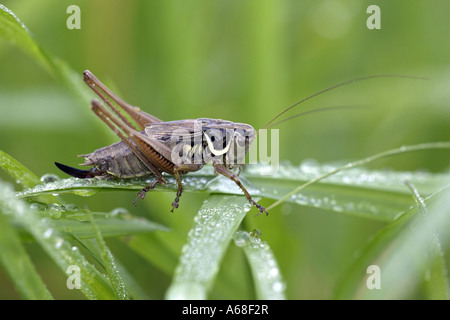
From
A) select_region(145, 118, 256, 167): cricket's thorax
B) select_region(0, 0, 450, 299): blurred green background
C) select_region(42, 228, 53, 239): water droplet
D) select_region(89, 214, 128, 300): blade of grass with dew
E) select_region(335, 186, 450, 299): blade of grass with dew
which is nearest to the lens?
select_region(42, 228, 53, 239): water droplet

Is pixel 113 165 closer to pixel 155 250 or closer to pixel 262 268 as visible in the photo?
pixel 155 250

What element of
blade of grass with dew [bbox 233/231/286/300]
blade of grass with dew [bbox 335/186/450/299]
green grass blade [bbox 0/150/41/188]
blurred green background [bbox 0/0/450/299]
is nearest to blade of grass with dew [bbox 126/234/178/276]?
blurred green background [bbox 0/0/450/299]

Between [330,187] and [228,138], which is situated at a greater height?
[228,138]

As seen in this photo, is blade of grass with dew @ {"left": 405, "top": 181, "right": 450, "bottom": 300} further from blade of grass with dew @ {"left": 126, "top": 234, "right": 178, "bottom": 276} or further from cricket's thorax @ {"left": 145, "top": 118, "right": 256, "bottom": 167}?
blade of grass with dew @ {"left": 126, "top": 234, "right": 178, "bottom": 276}

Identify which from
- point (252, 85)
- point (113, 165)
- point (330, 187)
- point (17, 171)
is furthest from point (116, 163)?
point (252, 85)

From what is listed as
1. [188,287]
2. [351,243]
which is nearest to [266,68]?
[351,243]

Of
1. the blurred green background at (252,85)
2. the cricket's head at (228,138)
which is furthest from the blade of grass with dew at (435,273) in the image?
the cricket's head at (228,138)

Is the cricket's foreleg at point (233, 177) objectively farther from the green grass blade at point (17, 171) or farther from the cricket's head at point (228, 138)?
the green grass blade at point (17, 171)
